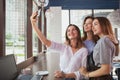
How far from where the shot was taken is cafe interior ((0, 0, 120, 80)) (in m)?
2.59

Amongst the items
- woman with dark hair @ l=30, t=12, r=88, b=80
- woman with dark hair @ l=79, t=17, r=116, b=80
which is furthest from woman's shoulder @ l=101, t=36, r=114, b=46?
woman with dark hair @ l=30, t=12, r=88, b=80

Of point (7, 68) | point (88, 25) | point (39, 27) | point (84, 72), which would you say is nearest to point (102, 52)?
point (84, 72)

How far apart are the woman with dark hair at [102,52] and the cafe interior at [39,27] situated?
2.02 ft

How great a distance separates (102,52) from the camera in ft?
5.63

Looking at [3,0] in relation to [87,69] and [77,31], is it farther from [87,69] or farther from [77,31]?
[87,69]

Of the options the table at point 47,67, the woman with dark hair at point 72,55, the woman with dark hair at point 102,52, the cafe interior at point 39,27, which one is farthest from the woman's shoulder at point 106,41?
the table at point 47,67

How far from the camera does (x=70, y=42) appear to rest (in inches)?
82.5

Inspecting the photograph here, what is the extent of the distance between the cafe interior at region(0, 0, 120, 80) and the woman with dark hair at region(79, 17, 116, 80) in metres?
0.61

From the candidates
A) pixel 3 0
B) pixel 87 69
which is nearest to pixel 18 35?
pixel 3 0

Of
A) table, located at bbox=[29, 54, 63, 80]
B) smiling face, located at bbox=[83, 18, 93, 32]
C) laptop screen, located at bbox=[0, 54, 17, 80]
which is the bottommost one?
table, located at bbox=[29, 54, 63, 80]

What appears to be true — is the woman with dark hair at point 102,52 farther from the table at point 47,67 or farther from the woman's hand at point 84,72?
the table at point 47,67

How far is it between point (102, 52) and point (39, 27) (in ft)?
15.9

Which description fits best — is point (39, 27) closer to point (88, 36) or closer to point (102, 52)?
point (88, 36)

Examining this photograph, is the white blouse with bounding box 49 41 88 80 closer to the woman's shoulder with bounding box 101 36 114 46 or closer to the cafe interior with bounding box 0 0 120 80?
the woman's shoulder with bounding box 101 36 114 46
